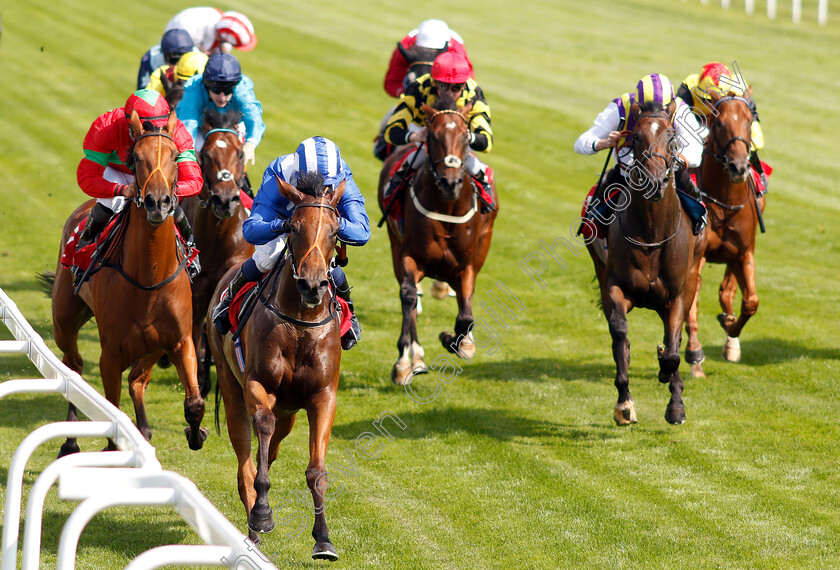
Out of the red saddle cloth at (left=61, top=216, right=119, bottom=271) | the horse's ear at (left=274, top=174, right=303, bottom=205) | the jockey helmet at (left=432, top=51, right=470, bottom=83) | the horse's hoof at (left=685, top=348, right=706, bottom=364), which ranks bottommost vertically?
the horse's hoof at (left=685, top=348, right=706, bottom=364)

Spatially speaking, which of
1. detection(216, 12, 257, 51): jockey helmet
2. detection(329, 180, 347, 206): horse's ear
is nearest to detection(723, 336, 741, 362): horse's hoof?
detection(329, 180, 347, 206): horse's ear

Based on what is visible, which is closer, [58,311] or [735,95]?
[58,311]

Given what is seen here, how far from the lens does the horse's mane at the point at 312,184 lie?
5.23 metres

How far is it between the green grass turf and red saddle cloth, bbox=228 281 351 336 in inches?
48.3

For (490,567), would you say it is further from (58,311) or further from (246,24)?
(246,24)

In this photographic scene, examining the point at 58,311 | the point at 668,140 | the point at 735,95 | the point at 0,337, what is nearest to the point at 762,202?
the point at 735,95

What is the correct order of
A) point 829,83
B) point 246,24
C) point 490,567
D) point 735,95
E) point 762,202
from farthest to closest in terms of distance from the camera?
point 829,83 → point 246,24 → point 762,202 → point 735,95 → point 490,567

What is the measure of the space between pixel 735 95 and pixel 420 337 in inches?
157

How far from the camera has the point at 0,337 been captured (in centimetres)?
1081

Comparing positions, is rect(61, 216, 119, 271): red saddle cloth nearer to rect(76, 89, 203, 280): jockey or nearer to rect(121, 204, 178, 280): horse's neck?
rect(76, 89, 203, 280): jockey

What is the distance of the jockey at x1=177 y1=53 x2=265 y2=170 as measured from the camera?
8305 millimetres

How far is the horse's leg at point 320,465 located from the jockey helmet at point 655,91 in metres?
3.32

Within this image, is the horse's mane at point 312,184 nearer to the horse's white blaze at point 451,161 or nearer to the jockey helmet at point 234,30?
the horse's white blaze at point 451,161

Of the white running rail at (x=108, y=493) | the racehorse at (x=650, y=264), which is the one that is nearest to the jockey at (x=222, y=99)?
the racehorse at (x=650, y=264)
